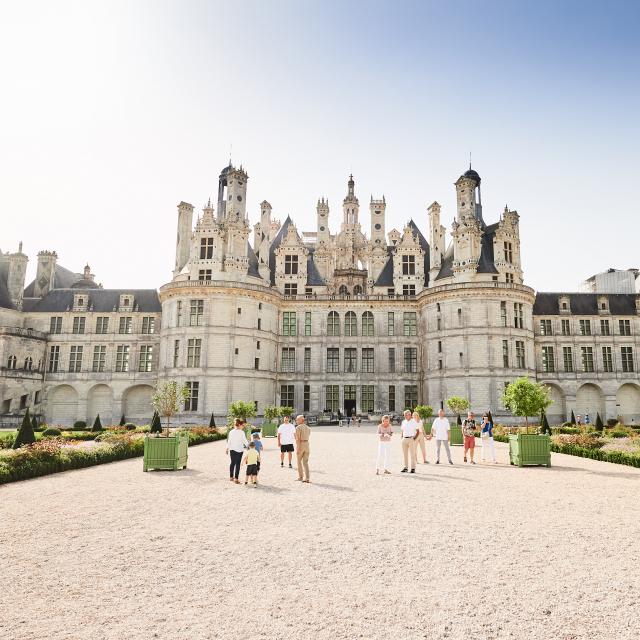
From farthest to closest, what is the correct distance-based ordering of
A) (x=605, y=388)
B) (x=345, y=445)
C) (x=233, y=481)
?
(x=605, y=388) < (x=345, y=445) < (x=233, y=481)

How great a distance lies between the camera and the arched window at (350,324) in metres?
51.2

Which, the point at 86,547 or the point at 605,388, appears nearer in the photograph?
the point at 86,547

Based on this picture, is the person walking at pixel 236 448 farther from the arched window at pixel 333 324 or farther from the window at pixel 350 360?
the arched window at pixel 333 324

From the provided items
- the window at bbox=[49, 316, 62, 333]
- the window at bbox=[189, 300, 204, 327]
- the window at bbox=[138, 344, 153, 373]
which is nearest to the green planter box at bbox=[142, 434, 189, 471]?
the window at bbox=[189, 300, 204, 327]

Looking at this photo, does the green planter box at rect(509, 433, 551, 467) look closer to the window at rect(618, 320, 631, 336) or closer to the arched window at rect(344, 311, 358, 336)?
the arched window at rect(344, 311, 358, 336)

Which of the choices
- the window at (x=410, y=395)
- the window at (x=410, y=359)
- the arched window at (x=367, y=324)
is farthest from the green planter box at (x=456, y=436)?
the arched window at (x=367, y=324)

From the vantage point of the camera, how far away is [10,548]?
8062 millimetres

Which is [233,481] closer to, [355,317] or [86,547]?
[86,547]

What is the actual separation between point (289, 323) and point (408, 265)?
14105mm

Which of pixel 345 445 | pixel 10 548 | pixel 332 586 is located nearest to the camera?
pixel 332 586

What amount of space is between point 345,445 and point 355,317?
86.0 ft

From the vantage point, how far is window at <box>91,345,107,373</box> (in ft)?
167

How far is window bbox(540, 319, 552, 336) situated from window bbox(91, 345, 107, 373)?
45.8m

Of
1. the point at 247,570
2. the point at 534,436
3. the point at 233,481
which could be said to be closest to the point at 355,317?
the point at 534,436
